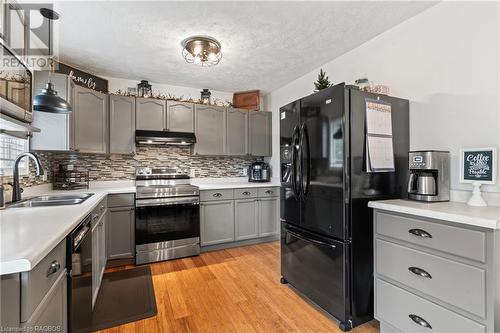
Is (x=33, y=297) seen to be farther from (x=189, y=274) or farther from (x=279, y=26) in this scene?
(x=279, y=26)

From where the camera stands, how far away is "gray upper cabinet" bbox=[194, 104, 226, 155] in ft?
11.9

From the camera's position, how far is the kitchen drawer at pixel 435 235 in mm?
1183

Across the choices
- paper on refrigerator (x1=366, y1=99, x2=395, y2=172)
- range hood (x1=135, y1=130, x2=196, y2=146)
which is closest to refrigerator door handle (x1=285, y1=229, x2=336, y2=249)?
paper on refrigerator (x1=366, y1=99, x2=395, y2=172)

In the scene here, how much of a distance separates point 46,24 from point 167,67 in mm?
1213

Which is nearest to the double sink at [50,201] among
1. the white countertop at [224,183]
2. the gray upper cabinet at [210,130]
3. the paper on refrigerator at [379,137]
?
the white countertop at [224,183]

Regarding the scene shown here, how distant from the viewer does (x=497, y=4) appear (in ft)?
5.13

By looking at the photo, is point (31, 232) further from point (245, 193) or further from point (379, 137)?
point (245, 193)

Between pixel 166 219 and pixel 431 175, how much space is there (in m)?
2.81

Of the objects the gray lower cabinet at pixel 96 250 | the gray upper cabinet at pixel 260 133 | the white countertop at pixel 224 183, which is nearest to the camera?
the gray lower cabinet at pixel 96 250

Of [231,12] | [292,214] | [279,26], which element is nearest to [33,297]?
[292,214]

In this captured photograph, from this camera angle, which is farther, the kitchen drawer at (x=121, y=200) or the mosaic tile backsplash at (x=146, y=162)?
the mosaic tile backsplash at (x=146, y=162)

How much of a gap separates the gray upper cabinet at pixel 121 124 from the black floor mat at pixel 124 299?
1566mm

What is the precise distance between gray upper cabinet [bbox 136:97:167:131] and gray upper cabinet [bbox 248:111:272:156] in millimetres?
1408

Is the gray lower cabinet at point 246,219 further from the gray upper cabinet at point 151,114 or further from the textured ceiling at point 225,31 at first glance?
the textured ceiling at point 225,31
